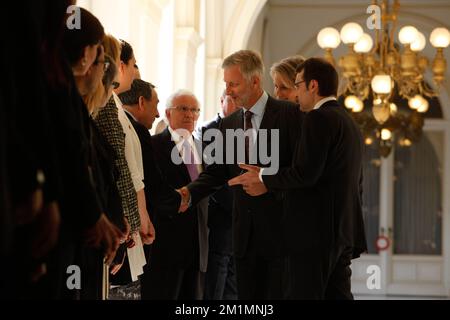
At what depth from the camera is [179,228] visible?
5457mm

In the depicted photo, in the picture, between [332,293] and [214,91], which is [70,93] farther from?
[214,91]

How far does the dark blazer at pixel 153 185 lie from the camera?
478cm

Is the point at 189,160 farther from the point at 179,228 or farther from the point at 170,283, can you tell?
the point at 170,283

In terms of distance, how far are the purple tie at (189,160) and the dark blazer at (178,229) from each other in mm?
52

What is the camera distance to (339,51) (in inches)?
677

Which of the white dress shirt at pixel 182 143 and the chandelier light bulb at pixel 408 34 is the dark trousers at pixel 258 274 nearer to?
the white dress shirt at pixel 182 143

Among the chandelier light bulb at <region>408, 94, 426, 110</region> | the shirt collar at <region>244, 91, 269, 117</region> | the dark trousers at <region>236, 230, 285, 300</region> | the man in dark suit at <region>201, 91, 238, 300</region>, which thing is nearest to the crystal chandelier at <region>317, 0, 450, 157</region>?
the chandelier light bulb at <region>408, 94, 426, 110</region>

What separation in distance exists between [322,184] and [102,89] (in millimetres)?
1355

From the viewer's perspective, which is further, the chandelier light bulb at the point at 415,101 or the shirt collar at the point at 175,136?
the chandelier light bulb at the point at 415,101


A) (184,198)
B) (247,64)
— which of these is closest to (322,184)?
(247,64)

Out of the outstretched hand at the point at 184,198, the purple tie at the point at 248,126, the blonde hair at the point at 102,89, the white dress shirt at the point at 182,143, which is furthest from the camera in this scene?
the white dress shirt at the point at 182,143

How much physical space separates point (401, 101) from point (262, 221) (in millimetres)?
13604

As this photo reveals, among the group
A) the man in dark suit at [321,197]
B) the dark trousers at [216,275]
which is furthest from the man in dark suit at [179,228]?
the man in dark suit at [321,197]

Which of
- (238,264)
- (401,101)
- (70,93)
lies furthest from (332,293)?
(401,101)
